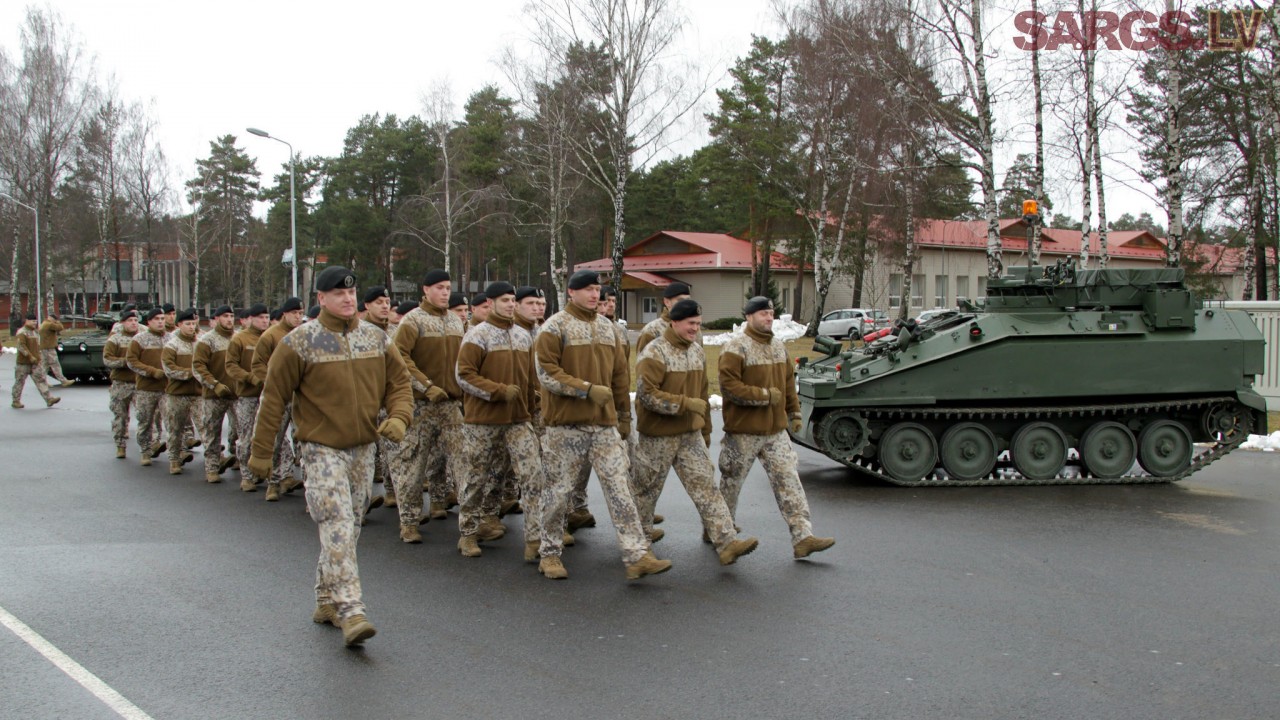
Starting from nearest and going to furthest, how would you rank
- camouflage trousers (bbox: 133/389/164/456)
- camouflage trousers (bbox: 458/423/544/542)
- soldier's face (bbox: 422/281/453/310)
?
1. camouflage trousers (bbox: 458/423/544/542)
2. soldier's face (bbox: 422/281/453/310)
3. camouflage trousers (bbox: 133/389/164/456)

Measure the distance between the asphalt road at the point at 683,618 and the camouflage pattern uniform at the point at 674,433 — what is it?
1.30 ft

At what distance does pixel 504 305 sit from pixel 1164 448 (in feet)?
22.5

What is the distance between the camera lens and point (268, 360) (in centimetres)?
859

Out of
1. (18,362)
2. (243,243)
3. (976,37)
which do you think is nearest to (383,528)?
→ (18,362)

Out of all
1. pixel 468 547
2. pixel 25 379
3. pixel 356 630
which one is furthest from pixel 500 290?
pixel 25 379

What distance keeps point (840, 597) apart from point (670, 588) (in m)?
1.00

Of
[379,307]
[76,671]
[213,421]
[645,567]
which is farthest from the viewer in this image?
[213,421]

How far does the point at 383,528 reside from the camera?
784cm

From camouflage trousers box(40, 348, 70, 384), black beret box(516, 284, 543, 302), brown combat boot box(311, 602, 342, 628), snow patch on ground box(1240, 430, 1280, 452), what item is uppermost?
black beret box(516, 284, 543, 302)

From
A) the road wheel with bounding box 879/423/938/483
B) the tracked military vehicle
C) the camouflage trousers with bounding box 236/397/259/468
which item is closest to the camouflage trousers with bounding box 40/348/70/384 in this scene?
the camouflage trousers with bounding box 236/397/259/468

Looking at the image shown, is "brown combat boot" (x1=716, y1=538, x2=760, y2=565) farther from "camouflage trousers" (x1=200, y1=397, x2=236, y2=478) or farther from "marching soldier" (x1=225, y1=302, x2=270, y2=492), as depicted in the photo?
"camouflage trousers" (x1=200, y1=397, x2=236, y2=478)

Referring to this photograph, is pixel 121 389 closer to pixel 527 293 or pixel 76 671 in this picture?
pixel 527 293

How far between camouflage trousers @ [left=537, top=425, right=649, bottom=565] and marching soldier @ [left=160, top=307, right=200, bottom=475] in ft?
18.3

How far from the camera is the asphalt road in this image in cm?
439
